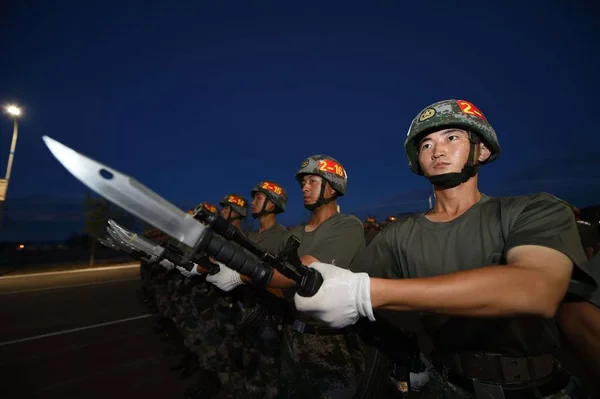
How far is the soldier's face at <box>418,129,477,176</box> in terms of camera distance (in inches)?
80.4

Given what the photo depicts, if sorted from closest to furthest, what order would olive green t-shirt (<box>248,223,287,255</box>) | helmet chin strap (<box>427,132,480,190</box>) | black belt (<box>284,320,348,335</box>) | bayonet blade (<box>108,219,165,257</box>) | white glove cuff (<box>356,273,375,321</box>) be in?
white glove cuff (<box>356,273,375,321</box>) → helmet chin strap (<box>427,132,480,190</box>) → bayonet blade (<box>108,219,165,257</box>) → black belt (<box>284,320,348,335</box>) → olive green t-shirt (<box>248,223,287,255</box>)

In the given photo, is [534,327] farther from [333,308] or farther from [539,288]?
[333,308]

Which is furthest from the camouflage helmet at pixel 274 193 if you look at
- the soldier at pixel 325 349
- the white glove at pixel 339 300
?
the white glove at pixel 339 300

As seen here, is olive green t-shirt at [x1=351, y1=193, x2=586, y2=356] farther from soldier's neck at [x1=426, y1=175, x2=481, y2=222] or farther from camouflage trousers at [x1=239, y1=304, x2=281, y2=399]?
camouflage trousers at [x1=239, y1=304, x2=281, y2=399]

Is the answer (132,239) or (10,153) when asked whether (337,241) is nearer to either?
(132,239)

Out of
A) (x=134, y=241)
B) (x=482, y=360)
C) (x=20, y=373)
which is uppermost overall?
(x=134, y=241)

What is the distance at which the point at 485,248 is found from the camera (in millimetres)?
1766

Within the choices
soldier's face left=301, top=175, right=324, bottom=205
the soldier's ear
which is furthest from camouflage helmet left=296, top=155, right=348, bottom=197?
the soldier's ear

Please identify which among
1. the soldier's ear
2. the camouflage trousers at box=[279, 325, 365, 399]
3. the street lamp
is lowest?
the camouflage trousers at box=[279, 325, 365, 399]

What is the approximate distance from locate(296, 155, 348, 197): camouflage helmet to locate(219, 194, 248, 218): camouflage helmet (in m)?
4.18

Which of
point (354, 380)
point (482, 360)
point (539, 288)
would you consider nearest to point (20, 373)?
point (354, 380)

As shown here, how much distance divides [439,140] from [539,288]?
1272 mm

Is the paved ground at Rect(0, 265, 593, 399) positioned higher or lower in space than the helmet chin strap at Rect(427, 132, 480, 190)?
lower

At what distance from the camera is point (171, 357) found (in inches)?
241
